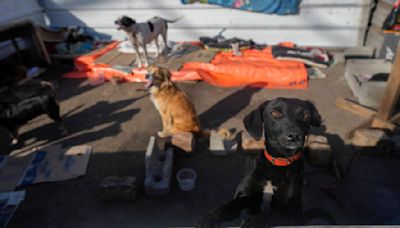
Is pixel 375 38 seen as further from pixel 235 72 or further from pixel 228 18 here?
pixel 228 18

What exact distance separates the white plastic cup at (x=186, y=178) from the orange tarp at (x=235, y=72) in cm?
321

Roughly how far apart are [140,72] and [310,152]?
4466mm

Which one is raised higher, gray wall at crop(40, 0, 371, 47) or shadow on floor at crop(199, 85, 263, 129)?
gray wall at crop(40, 0, 371, 47)

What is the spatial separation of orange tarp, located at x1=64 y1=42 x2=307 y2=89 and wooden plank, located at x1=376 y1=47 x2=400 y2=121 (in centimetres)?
198

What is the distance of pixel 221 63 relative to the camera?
6.88 m

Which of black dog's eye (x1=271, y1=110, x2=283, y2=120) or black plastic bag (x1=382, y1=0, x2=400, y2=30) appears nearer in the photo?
black dog's eye (x1=271, y1=110, x2=283, y2=120)

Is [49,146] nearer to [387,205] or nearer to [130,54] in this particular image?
[130,54]

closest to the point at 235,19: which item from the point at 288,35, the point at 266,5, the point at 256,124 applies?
the point at 266,5

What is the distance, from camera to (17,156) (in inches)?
175

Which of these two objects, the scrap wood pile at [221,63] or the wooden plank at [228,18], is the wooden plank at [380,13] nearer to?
the wooden plank at [228,18]

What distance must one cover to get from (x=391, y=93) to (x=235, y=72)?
3.21 m

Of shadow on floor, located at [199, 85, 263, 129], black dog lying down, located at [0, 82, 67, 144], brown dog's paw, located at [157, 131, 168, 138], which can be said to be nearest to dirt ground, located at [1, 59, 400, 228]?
shadow on floor, located at [199, 85, 263, 129]

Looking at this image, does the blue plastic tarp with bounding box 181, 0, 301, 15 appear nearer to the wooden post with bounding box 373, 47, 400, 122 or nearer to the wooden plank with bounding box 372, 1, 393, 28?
the wooden plank with bounding box 372, 1, 393, 28

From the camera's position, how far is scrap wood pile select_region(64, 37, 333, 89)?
6.38 meters
